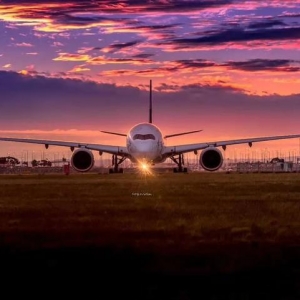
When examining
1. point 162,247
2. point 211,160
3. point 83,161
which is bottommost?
point 162,247

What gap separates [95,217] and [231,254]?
27.6ft

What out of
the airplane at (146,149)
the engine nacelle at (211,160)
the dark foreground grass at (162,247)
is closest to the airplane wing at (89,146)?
Result: the airplane at (146,149)

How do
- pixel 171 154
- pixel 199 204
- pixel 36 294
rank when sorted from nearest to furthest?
pixel 36 294
pixel 199 204
pixel 171 154

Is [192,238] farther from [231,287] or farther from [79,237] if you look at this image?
[231,287]

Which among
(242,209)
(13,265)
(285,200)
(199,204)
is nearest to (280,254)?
(13,265)

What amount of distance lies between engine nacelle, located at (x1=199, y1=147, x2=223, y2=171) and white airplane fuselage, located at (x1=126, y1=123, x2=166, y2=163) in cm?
369

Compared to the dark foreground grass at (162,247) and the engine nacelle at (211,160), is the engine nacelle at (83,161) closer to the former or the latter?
the engine nacelle at (211,160)

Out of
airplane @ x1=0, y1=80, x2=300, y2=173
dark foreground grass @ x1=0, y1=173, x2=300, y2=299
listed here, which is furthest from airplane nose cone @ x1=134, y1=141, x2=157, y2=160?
dark foreground grass @ x1=0, y1=173, x2=300, y2=299

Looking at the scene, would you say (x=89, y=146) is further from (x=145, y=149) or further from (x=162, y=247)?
(x=162, y=247)

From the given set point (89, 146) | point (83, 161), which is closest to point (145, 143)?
point (83, 161)

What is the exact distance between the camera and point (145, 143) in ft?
222

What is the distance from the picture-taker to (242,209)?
25.2 m

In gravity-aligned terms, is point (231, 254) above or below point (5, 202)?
→ below

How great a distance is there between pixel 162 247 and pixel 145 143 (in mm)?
52167
